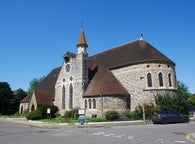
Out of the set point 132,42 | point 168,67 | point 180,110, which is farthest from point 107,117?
point 132,42

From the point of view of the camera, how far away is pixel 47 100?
37.8 meters

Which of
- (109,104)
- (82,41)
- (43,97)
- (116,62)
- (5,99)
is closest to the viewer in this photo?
(109,104)

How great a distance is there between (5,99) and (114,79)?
1350 inches

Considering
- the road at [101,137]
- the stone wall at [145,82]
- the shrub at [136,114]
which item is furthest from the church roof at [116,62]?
the road at [101,137]

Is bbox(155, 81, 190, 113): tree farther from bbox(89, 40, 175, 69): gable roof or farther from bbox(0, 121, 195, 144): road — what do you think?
bbox(0, 121, 195, 144): road

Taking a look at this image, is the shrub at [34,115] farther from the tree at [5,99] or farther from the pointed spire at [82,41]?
the tree at [5,99]

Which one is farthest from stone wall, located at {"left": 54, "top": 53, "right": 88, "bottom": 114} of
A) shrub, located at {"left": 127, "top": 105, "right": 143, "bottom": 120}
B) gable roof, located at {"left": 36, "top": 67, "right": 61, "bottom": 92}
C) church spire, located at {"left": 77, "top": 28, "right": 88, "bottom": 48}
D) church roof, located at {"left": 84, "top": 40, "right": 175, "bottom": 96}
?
shrub, located at {"left": 127, "top": 105, "right": 143, "bottom": 120}

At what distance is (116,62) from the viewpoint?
33.4 metres

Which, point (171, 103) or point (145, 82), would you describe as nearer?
point (171, 103)

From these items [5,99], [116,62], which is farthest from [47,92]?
[5,99]

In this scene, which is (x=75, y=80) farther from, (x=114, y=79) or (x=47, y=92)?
(x=47, y=92)

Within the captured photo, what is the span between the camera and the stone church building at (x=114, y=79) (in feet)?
94.3

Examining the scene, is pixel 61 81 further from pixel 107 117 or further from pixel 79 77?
pixel 107 117

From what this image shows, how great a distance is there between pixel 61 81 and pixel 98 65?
26.7 feet
